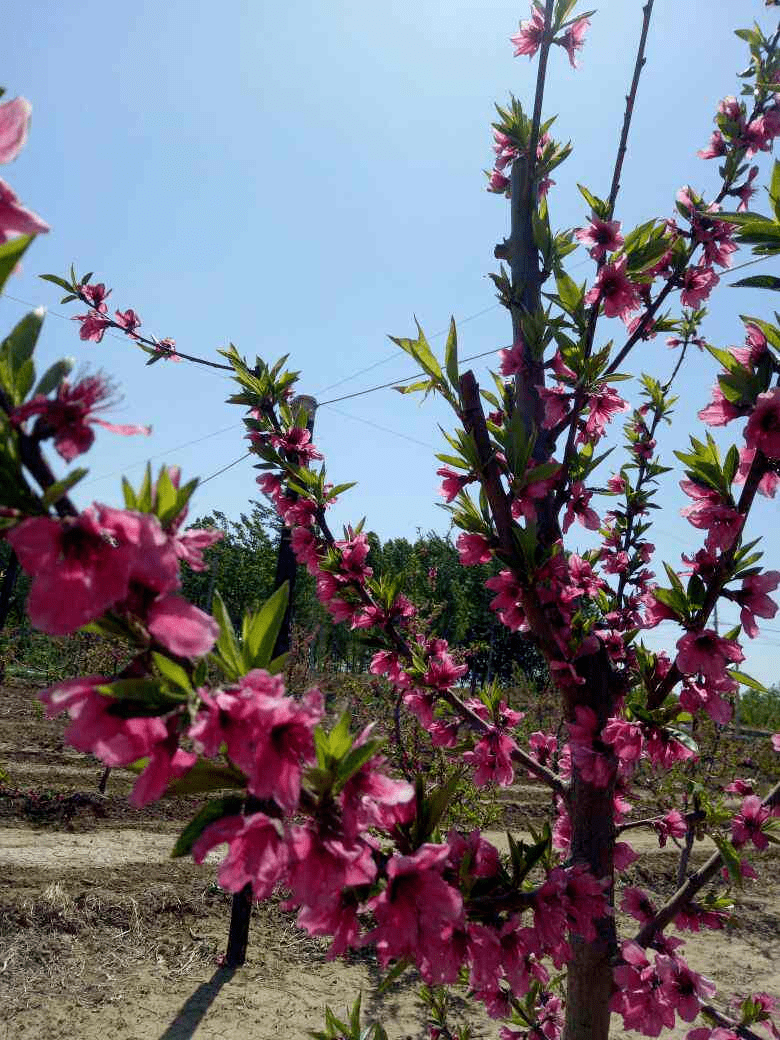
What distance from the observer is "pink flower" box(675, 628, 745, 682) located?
1423mm

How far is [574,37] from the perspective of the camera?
2.15 meters

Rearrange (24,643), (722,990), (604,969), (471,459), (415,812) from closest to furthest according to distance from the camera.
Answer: (415,812) → (471,459) → (604,969) → (722,990) → (24,643)

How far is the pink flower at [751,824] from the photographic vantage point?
1848mm

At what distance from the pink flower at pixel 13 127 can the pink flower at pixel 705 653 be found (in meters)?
1.37

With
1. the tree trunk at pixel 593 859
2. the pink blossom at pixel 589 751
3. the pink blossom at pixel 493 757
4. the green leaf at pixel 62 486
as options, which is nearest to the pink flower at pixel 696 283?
the tree trunk at pixel 593 859

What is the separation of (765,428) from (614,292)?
67 cm

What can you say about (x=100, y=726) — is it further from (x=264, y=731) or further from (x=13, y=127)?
(x=13, y=127)

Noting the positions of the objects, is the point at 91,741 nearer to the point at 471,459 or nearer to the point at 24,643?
the point at 471,459

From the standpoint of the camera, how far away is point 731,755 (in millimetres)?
8258

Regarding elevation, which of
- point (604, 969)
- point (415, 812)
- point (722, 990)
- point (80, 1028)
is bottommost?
point (80, 1028)

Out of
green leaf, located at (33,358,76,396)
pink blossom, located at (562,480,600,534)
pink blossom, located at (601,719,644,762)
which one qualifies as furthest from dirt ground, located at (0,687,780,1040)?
green leaf, located at (33,358,76,396)

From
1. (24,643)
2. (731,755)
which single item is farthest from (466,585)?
(731,755)

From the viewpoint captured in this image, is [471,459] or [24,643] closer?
[471,459]

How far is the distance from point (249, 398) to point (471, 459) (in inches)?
45.1
